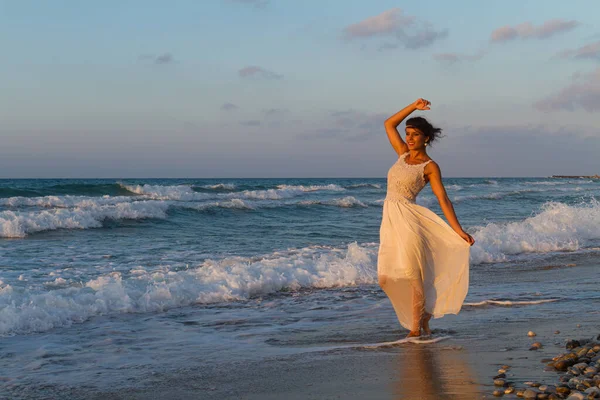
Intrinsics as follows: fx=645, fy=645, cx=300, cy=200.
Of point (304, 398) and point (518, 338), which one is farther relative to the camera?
point (518, 338)

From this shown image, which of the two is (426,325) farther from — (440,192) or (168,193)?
(168,193)

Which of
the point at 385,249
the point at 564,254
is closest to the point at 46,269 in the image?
the point at 385,249

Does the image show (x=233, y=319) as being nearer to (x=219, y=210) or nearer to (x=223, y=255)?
(x=223, y=255)

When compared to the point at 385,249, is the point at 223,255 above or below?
below

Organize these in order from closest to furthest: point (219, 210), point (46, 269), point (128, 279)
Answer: point (128, 279)
point (46, 269)
point (219, 210)

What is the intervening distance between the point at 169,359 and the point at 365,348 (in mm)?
1585

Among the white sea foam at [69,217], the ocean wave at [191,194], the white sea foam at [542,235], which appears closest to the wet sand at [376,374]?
the white sea foam at [542,235]

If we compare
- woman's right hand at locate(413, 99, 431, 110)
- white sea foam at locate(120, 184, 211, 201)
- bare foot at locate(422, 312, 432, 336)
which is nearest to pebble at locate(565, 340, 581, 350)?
bare foot at locate(422, 312, 432, 336)

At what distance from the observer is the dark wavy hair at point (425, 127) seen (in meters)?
5.51

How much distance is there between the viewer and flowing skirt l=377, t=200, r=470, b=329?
557 cm

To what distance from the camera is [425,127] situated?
553cm

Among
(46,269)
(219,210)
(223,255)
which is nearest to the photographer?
(46,269)

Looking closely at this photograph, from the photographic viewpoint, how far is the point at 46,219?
17.6 metres

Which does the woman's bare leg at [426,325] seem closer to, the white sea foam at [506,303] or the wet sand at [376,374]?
the wet sand at [376,374]
